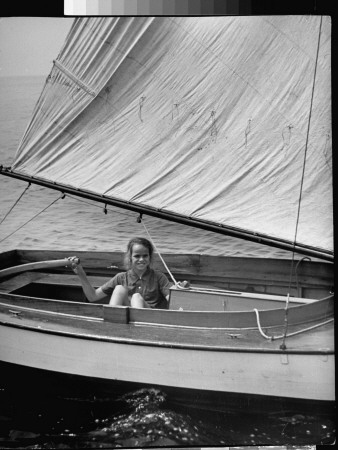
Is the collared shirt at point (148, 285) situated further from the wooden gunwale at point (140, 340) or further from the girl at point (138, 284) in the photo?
the wooden gunwale at point (140, 340)

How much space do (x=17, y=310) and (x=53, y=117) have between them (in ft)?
3.58

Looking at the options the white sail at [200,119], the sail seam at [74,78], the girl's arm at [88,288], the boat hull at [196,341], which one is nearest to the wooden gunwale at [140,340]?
the boat hull at [196,341]

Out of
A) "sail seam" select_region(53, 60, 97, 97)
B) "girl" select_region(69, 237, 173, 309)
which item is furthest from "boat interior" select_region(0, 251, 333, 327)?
"sail seam" select_region(53, 60, 97, 97)

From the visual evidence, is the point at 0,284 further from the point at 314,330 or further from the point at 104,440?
the point at 314,330

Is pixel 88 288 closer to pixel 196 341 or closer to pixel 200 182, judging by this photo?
pixel 196 341

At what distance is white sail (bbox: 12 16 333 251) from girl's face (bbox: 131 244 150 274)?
0.32 m

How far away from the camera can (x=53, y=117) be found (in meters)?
3.79

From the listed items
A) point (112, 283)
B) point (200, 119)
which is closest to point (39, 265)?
point (112, 283)

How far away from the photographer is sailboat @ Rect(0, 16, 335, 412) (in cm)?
327

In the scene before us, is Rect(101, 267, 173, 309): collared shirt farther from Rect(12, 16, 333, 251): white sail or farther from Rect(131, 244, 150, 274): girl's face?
Rect(12, 16, 333, 251): white sail

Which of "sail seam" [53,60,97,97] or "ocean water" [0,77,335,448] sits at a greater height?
"sail seam" [53,60,97,97]

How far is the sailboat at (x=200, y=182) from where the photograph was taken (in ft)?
10.7

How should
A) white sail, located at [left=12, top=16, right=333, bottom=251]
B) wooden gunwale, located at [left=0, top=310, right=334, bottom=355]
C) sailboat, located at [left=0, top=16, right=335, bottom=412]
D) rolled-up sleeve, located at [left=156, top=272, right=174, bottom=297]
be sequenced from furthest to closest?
1. rolled-up sleeve, located at [left=156, top=272, right=174, bottom=297]
2. white sail, located at [left=12, top=16, right=333, bottom=251]
3. sailboat, located at [left=0, top=16, right=335, bottom=412]
4. wooden gunwale, located at [left=0, top=310, right=334, bottom=355]

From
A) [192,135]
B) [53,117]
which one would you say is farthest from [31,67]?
[192,135]
